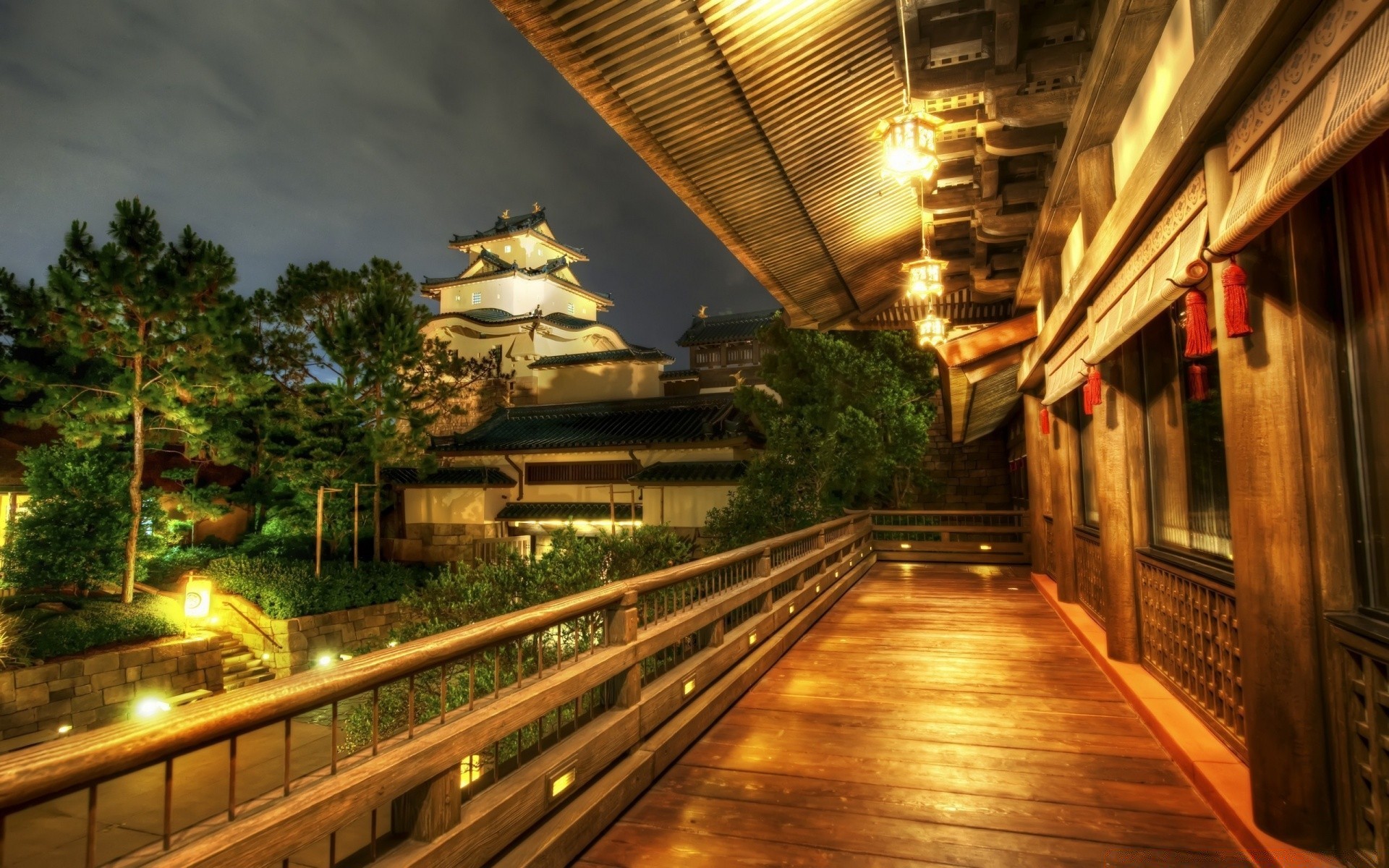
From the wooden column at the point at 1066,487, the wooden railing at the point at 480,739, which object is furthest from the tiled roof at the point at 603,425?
the wooden railing at the point at 480,739

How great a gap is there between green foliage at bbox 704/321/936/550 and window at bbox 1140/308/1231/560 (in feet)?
19.8

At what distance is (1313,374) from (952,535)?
41.4 feet

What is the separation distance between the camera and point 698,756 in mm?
3936

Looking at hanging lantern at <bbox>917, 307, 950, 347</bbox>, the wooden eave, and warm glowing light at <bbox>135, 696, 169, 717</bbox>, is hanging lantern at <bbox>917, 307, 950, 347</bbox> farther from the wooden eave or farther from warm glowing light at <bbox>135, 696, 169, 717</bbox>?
warm glowing light at <bbox>135, 696, 169, 717</bbox>

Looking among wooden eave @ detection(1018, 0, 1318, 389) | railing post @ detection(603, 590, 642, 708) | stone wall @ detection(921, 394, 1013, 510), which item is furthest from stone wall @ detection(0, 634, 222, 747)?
stone wall @ detection(921, 394, 1013, 510)

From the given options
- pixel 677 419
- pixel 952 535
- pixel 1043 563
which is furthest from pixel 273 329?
pixel 1043 563

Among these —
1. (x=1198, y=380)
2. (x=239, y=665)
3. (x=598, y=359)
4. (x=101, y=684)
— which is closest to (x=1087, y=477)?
(x=1198, y=380)

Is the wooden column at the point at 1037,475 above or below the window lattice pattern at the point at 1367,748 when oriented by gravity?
above

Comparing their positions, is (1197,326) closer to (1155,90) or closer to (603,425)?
(1155,90)

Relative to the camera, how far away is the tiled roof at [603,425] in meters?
19.4

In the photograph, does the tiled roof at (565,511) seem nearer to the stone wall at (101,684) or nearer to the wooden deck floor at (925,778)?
the stone wall at (101,684)

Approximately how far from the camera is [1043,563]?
387 inches

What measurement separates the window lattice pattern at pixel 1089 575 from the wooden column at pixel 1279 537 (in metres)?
3.74

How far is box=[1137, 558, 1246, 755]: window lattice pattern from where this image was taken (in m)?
3.47
